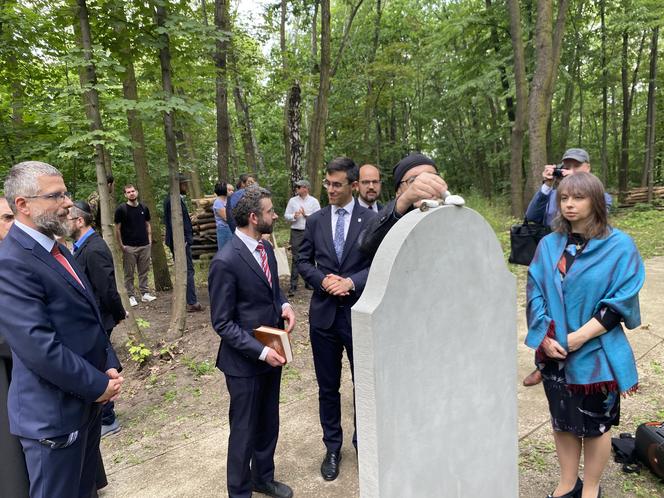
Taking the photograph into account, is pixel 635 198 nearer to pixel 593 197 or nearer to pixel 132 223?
pixel 132 223

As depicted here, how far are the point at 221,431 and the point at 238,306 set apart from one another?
163 cm

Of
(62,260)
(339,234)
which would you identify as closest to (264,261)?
(339,234)

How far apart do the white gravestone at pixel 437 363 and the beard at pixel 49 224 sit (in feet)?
5.40

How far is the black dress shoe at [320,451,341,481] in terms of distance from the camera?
3.07 m

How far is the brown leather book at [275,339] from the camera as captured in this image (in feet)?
8.61

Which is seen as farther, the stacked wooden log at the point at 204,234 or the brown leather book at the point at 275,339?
the stacked wooden log at the point at 204,234

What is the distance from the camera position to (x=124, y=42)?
16.8 feet

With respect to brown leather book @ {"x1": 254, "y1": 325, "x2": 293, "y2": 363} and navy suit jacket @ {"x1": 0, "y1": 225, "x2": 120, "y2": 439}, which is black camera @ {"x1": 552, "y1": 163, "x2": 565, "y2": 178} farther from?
navy suit jacket @ {"x1": 0, "y1": 225, "x2": 120, "y2": 439}

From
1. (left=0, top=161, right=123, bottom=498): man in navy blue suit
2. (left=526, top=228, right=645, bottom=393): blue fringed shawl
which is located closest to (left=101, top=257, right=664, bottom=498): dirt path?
(left=526, top=228, right=645, bottom=393): blue fringed shawl

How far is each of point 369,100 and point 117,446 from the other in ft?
61.6

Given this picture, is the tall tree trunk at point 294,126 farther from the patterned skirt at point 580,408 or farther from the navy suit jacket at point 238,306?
the patterned skirt at point 580,408

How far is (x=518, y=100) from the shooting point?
1200 centimetres

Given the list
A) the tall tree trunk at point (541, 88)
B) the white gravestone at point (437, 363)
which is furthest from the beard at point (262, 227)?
the tall tree trunk at point (541, 88)

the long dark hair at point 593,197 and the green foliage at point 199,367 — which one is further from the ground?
the long dark hair at point 593,197
